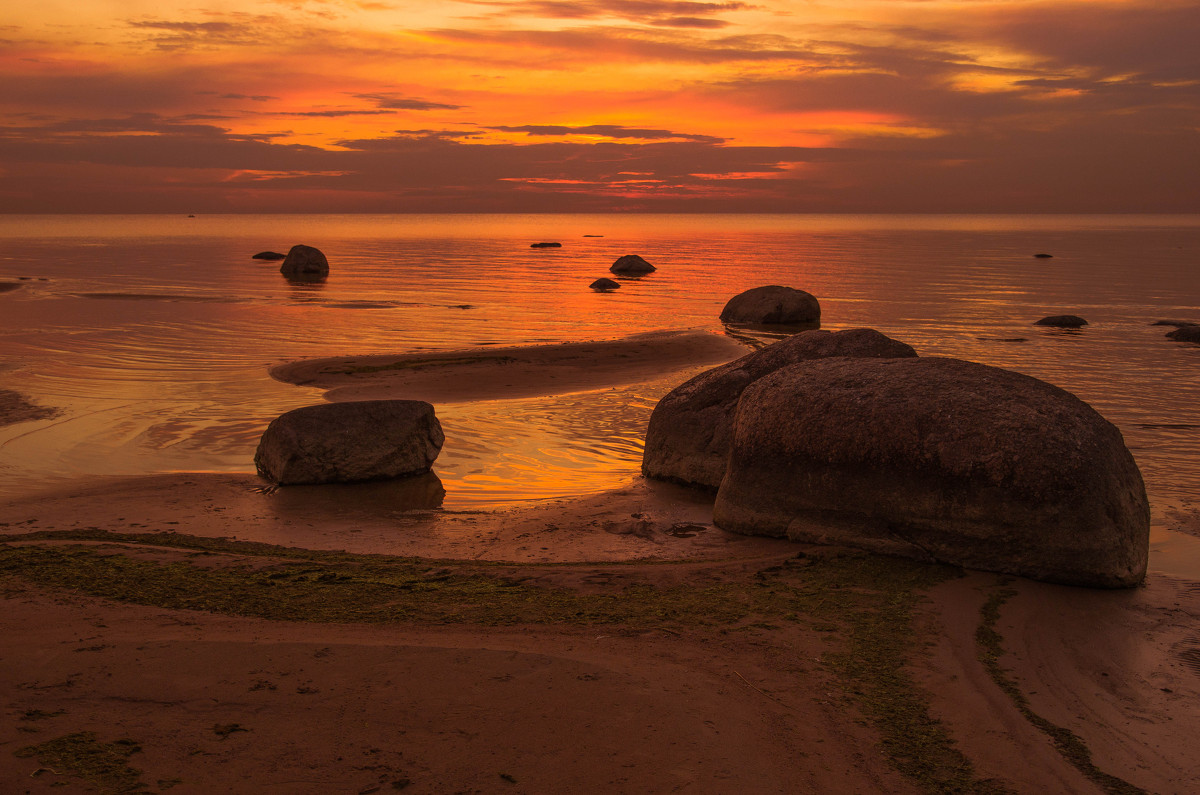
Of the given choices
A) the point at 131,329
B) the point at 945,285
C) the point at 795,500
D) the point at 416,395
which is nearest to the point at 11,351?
the point at 131,329

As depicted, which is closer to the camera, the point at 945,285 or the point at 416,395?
the point at 416,395

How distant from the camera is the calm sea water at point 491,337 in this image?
34.5ft

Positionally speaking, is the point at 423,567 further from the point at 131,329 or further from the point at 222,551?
the point at 131,329

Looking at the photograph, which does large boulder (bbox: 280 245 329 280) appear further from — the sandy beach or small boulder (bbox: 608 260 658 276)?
the sandy beach

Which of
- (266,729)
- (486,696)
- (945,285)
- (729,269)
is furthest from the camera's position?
(729,269)

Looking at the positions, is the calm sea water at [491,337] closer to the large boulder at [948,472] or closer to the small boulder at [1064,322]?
the small boulder at [1064,322]

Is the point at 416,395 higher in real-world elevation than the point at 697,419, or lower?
lower

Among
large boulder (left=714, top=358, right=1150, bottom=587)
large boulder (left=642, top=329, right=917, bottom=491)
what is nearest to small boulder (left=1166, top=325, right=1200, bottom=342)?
large boulder (left=642, top=329, right=917, bottom=491)

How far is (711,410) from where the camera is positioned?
9.52 meters

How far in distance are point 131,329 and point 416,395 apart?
12040 mm

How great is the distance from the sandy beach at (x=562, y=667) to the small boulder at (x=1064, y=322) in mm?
21015

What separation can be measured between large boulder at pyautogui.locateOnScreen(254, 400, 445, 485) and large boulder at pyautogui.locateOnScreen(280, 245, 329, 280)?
3474cm

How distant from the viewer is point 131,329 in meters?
22.8

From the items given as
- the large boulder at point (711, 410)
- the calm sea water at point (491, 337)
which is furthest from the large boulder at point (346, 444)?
the large boulder at point (711, 410)
